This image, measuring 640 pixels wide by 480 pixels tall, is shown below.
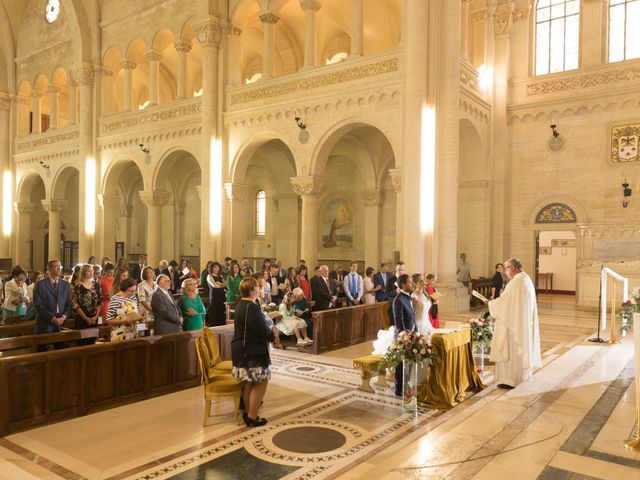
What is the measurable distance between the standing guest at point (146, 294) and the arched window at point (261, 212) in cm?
1565

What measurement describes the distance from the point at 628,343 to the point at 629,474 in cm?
670

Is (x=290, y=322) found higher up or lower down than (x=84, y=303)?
lower down

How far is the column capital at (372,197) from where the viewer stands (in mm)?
20469

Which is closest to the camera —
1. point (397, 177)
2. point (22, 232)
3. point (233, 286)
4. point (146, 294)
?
point (146, 294)

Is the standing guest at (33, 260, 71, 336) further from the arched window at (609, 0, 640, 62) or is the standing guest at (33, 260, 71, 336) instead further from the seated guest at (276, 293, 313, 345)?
the arched window at (609, 0, 640, 62)

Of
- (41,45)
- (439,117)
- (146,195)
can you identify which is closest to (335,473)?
(439,117)

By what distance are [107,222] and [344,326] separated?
16.0 m

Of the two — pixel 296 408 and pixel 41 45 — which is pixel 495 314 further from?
pixel 41 45

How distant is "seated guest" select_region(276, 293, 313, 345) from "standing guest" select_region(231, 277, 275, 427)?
4.37m

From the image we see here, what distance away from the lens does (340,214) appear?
21984 millimetres

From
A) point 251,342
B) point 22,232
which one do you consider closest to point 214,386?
point 251,342

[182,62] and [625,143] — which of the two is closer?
[625,143]

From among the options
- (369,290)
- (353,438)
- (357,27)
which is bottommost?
(353,438)

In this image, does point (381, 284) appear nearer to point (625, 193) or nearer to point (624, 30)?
point (625, 193)
